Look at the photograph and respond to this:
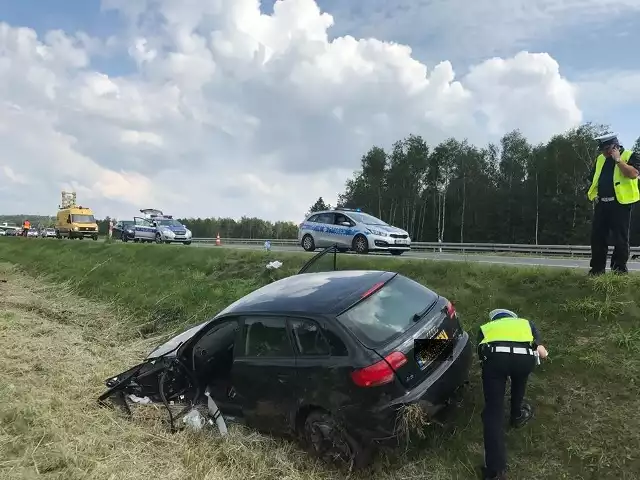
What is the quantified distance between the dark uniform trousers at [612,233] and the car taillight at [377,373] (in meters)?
4.11

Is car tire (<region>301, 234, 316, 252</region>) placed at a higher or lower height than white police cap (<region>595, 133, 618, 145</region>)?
lower

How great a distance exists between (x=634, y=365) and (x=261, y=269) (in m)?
8.60

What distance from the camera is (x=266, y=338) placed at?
4.82 metres

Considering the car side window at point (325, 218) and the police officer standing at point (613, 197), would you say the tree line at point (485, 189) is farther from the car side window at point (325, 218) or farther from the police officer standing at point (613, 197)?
the police officer standing at point (613, 197)

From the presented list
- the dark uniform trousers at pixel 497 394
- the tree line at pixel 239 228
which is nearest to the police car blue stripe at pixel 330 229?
the dark uniform trousers at pixel 497 394

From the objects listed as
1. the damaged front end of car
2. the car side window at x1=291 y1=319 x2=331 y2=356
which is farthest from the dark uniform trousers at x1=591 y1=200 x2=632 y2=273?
the damaged front end of car

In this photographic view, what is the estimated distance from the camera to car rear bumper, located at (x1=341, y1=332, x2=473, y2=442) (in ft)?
13.3

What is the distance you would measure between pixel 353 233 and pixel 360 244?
0.40 m

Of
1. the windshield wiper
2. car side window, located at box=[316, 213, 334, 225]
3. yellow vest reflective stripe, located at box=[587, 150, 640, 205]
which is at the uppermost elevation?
yellow vest reflective stripe, located at box=[587, 150, 640, 205]

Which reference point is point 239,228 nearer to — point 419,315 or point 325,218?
point 325,218

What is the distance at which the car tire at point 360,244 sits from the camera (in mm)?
14320

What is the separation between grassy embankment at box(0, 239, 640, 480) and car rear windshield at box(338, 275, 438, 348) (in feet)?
3.45

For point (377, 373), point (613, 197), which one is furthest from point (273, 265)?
point (377, 373)

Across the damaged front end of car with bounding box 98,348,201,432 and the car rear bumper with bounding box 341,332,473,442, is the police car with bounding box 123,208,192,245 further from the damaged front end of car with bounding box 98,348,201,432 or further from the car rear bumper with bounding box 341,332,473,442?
the car rear bumper with bounding box 341,332,473,442
